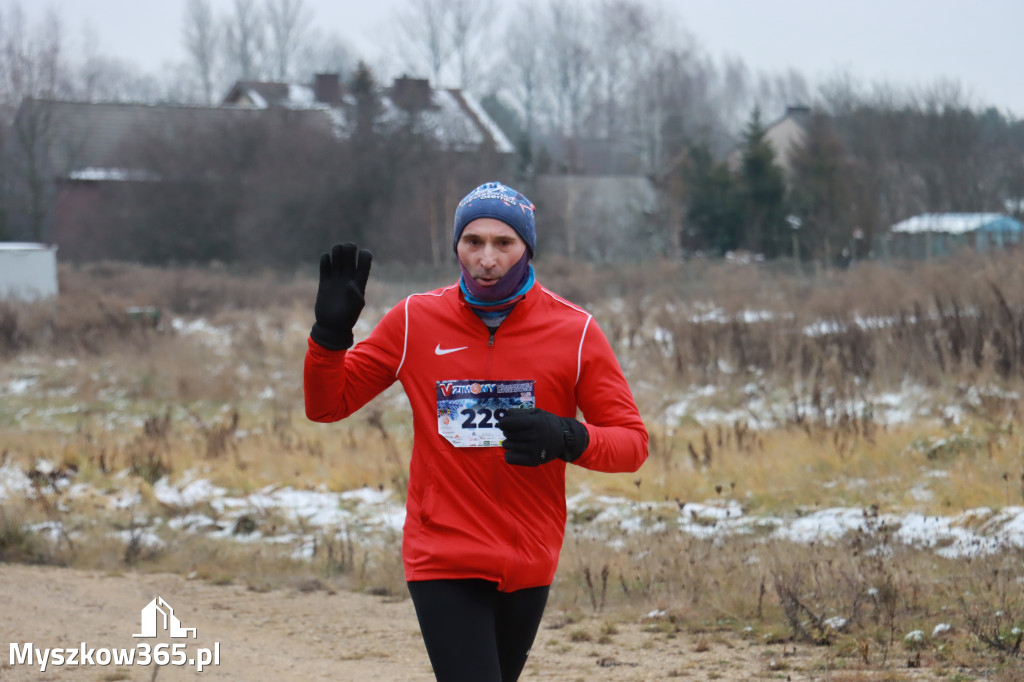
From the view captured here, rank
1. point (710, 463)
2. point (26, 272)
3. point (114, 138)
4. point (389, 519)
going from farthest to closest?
1. point (114, 138)
2. point (26, 272)
3. point (710, 463)
4. point (389, 519)

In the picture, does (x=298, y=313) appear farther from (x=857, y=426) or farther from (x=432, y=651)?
(x=432, y=651)

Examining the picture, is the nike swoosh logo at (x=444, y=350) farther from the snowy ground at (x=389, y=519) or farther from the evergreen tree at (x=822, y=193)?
the evergreen tree at (x=822, y=193)

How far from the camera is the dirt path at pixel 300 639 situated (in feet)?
17.7

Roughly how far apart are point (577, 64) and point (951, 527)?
62987mm

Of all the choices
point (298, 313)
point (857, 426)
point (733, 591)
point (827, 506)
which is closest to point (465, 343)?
point (733, 591)

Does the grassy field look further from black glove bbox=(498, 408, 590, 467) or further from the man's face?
the man's face

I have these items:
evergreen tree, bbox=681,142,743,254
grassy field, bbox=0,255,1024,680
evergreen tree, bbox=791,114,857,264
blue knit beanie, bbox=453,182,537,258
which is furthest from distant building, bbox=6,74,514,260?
blue knit beanie, bbox=453,182,537,258

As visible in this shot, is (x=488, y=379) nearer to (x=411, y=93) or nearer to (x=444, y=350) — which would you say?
(x=444, y=350)

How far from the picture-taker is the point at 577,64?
68062 millimetres

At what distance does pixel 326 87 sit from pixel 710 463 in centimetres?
4560

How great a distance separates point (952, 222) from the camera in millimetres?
36125

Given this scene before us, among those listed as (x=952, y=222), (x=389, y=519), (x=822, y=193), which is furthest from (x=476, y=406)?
(x=822, y=193)

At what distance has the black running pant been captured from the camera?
116 inches

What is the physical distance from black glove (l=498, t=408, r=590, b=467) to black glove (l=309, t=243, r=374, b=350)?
1.67 feet
